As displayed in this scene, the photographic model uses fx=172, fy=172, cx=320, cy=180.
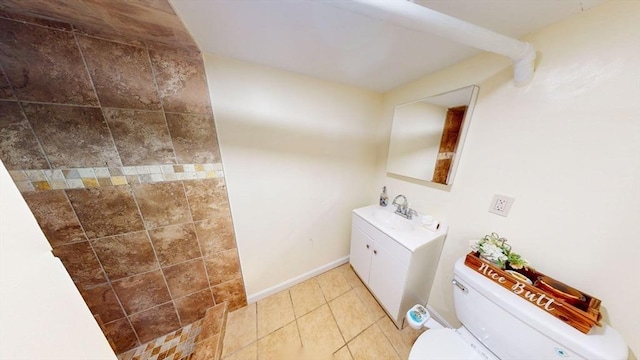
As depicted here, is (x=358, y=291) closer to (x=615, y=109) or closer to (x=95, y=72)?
(x=615, y=109)

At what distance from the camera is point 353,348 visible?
1.18 m

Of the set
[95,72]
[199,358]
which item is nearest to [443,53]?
[95,72]

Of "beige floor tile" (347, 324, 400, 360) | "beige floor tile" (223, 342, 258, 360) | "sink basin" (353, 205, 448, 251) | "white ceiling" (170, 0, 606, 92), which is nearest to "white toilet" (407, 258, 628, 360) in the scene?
"sink basin" (353, 205, 448, 251)

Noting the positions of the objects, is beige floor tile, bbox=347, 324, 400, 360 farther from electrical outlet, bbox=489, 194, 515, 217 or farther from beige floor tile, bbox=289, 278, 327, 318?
electrical outlet, bbox=489, 194, 515, 217

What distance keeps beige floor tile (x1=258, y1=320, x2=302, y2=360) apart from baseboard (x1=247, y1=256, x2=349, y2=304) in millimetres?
301

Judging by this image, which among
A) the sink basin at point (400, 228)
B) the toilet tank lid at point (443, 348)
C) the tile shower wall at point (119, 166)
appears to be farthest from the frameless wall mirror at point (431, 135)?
the tile shower wall at point (119, 166)

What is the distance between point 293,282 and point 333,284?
38 cm

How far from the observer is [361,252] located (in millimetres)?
1539

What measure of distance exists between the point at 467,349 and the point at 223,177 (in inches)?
65.9

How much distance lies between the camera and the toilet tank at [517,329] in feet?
1.99

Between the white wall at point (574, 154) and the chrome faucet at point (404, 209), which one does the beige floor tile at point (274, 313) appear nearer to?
the chrome faucet at point (404, 209)

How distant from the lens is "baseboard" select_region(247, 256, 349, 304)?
147 cm

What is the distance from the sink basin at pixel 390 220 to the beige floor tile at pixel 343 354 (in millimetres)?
899

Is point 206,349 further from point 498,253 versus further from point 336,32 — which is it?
point 336,32
